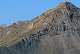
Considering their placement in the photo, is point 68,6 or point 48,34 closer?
point 48,34

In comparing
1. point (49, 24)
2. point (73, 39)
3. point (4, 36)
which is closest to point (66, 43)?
point (73, 39)

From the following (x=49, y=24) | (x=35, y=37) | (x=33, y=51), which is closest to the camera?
(x=33, y=51)

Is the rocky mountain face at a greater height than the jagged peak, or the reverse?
the jagged peak

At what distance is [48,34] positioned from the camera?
71.9 metres

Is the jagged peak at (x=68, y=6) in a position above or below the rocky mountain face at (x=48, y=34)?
above

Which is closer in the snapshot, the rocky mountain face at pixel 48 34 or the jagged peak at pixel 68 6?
the rocky mountain face at pixel 48 34

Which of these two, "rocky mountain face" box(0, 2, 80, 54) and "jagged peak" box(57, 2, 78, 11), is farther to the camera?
"jagged peak" box(57, 2, 78, 11)

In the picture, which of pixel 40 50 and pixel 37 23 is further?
pixel 37 23

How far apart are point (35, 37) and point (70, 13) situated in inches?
460

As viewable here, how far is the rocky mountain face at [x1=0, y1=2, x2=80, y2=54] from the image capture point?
65.0 m

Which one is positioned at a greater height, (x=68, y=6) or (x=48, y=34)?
(x=68, y=6)

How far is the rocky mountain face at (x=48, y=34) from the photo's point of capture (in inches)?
2559

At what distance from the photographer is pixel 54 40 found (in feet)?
235

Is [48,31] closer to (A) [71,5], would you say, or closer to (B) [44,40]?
(B) [44,40]
